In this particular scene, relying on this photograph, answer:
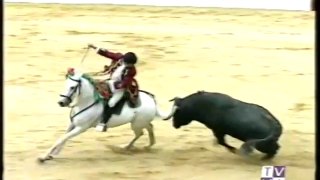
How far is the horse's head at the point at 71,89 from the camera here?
1.59m

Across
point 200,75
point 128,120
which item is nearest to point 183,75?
point 200,75

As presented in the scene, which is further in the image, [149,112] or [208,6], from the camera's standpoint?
[208,6]

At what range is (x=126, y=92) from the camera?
1.61 m

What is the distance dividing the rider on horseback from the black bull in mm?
105

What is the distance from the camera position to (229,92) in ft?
5.46

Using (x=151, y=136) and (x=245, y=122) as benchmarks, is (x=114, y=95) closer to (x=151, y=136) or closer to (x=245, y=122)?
(x=151, y=136)

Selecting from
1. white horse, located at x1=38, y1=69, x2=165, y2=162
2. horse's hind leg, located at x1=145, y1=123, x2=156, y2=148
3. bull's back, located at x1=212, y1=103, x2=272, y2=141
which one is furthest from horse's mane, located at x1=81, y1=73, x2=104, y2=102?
bull's back, located at x1=212, y1=103, x2=272, y2=141

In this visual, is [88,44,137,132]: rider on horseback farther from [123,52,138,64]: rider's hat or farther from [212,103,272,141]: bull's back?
[212,103,272,141]: bull's back

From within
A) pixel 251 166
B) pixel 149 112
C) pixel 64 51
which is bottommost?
pixel 251 166

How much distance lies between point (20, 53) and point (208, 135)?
38 cm

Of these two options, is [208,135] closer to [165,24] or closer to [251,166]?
[251,166]

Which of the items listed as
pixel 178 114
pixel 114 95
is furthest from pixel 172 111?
pixel 114 95

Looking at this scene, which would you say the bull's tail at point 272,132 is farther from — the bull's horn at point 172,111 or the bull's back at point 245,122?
the bull's horn at point 172,111

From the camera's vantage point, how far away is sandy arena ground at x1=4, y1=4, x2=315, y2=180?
5.27 feet
